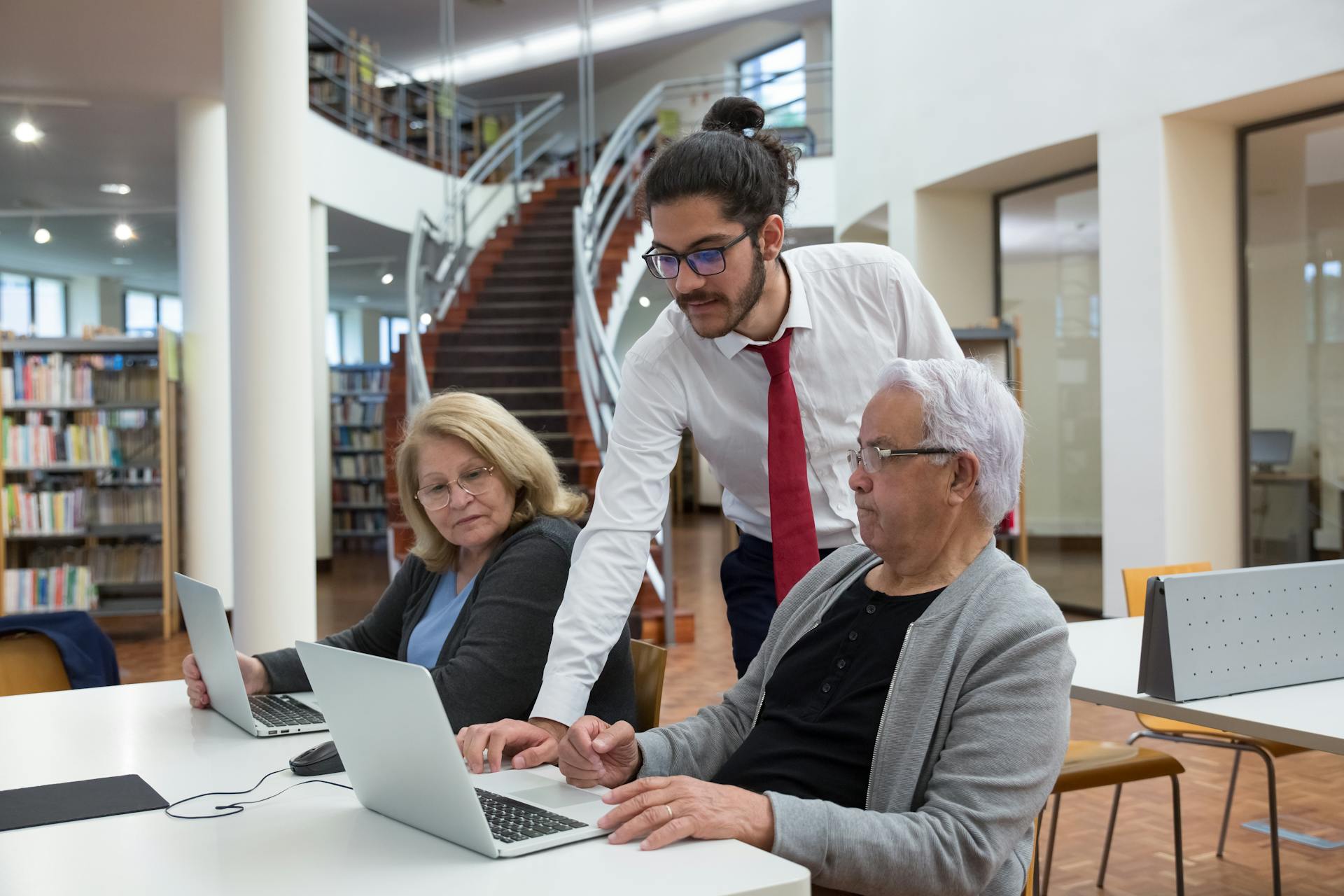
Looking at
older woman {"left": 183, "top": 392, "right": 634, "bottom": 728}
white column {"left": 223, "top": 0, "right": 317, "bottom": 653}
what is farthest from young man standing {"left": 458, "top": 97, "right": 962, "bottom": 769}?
white column {"left": 223, "top": 0, "right": 317, "bottom": 653}

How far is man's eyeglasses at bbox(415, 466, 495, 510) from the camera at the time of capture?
7.32 feet

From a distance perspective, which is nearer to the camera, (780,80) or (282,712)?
(282,712)

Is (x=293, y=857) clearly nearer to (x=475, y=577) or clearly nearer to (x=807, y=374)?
(x=475, y=577)

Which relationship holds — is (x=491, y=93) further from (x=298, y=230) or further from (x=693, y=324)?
(x=693, y=324)

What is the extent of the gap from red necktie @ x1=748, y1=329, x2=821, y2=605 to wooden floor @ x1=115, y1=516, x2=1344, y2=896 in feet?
3.12

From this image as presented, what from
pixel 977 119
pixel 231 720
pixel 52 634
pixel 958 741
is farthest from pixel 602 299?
pixel 958 741

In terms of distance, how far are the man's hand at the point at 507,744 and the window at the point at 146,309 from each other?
57.3 feet

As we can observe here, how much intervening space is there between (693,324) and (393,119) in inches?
525

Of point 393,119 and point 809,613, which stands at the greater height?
point 393,119

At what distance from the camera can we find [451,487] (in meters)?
2.23

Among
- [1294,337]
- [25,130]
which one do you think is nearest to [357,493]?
[25,130]

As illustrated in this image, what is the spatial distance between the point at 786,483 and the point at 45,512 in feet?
23.0

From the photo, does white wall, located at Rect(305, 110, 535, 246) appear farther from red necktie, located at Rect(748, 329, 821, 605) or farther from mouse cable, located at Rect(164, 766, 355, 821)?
mouse cable, located at Rect(164, 766, 355, 821)

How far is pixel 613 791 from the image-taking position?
1403 millimetres
